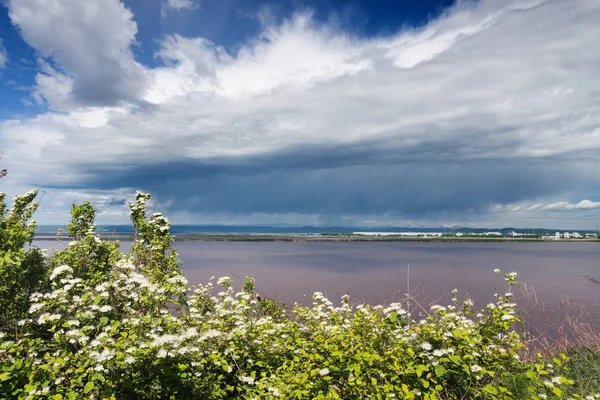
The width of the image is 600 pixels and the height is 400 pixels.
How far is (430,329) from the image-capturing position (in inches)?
251

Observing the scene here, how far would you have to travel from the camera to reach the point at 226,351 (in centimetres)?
628

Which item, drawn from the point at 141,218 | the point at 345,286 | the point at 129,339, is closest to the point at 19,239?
the point at 141,218

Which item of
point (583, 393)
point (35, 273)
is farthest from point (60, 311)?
point (583, 393)

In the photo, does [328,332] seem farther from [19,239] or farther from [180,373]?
[19,239]

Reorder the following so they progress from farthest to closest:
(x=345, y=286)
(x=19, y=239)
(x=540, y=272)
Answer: (x=540, y=272)
(x=345, y=286)
(x=19, y=239)

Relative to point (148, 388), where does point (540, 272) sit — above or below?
below

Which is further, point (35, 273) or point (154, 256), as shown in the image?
point (154, 256)

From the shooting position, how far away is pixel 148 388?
567 cm

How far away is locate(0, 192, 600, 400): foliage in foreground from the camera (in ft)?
17.3

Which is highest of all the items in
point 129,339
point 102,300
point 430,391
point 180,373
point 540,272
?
point 102,300

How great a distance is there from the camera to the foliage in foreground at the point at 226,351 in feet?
17.3

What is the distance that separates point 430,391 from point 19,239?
404 inches

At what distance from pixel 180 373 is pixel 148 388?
0.55 meters

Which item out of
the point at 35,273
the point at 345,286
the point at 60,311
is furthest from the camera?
the point at 345,286
